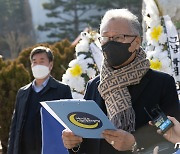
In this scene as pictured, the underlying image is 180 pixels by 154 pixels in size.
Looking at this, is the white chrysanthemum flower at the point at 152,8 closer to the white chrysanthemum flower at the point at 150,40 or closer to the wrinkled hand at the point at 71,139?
the white chrysanthemum flower at the point at 150,40

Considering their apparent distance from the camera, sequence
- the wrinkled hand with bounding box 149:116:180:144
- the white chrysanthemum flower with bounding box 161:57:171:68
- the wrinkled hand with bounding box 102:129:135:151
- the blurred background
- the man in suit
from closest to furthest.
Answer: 1. the wrinkled hand with bounding box 149:116:180:144
2. the wrinkled hand with bounding box 102:129:135:151
3. the man in suit
4. the white chrysanthemum flower with bounding box 161:57:171:68
5. the blurred background

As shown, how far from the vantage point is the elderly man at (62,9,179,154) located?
2.69 metres

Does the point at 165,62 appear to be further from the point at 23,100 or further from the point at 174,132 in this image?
the point at 174,132

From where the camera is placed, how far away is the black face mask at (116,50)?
2715 mm

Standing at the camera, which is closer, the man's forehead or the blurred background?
the man's forehead

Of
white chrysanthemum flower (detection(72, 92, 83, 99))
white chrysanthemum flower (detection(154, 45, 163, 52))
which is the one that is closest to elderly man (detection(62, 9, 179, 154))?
white chrysanthemum flower (detection(154, 45, 163, 52))

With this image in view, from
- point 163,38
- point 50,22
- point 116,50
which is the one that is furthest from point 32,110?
point 50,22

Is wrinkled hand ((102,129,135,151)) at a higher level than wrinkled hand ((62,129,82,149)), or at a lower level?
higher

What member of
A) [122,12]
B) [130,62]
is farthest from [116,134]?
[122,12]

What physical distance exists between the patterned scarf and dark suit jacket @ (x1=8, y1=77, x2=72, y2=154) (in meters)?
1.83

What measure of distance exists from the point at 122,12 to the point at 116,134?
688mm

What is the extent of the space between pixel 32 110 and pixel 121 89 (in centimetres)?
196

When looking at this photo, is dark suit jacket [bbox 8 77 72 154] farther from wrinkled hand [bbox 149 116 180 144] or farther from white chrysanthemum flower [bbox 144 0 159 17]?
wrinkled hand [bbox 149 116 180 144]

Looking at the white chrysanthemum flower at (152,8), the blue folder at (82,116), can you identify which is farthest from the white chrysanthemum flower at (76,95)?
the blue folder at (82,116)
